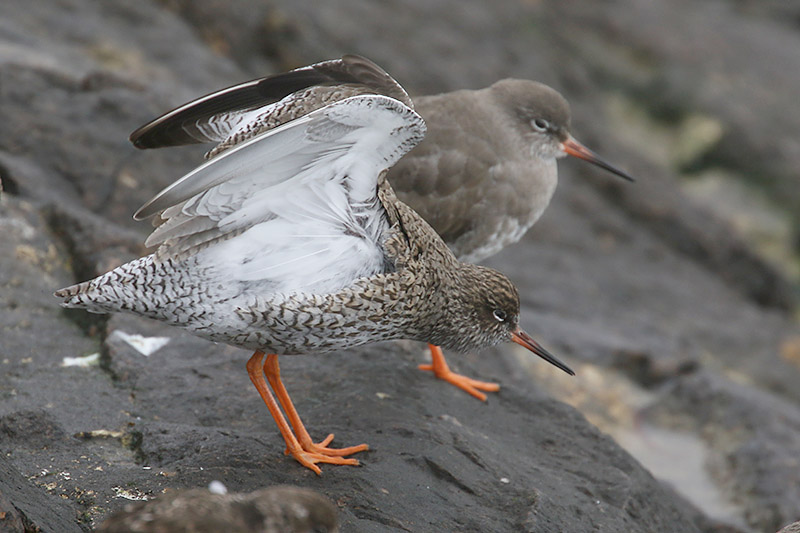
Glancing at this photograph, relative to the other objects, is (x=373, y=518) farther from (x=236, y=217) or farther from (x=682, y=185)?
(x=682, y=185)

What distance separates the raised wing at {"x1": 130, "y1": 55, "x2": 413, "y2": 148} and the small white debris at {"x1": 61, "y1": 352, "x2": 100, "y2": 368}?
1320 millimetres

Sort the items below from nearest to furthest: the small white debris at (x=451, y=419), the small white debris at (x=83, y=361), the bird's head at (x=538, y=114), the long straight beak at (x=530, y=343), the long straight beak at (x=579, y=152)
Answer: the small white debris at (x=83, y=361) → the small white debris at (x=451, y=419) → the long straight beak at (x=530, y=343) → the bird's head at (x=538, y=114) → the long straight beak at (x=579, y=152)

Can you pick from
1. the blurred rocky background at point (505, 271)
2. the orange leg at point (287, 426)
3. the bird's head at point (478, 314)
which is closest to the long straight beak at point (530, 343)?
the bird's head at point (478, 314)

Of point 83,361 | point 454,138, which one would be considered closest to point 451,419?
point 83,361

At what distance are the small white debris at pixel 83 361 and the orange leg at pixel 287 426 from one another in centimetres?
100

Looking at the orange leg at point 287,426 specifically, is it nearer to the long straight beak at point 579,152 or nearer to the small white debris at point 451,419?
the small white debris at point 451,419

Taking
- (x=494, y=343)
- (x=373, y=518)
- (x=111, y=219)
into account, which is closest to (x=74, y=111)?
(x=111, y=219)

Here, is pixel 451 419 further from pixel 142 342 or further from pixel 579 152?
pixel 579 152

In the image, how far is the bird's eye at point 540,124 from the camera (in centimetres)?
763

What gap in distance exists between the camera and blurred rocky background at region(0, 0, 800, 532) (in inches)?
190

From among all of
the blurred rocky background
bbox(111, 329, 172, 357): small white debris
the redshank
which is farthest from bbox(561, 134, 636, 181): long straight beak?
bbox(111, 329, 172, 357): small white debris

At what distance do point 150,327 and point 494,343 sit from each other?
2.22 metres

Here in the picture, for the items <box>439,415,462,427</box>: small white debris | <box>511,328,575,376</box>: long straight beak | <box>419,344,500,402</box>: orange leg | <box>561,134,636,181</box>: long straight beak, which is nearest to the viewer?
<box>439,415,462,427</box>: small white debris

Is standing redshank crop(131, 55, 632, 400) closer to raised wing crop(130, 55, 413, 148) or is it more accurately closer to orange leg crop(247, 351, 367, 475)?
raised wing crop(130, 55, 413, 148)
